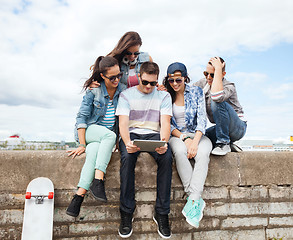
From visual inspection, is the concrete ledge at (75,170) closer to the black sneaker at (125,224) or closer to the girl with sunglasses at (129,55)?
the black sneaker at (125,224)

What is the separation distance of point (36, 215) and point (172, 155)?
1606 millimetres

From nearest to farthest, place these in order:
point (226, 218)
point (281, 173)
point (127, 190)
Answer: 1. point (127, 190)
2. point (226, 218)
3. point (281, 173)

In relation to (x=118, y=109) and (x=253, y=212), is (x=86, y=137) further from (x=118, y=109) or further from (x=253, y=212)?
(x=253, y=212)

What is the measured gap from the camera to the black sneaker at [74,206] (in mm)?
2883

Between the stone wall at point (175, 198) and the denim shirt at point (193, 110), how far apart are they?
488 mm

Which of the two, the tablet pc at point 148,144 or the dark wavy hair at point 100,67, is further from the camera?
the dark wavy hair at point 100,67

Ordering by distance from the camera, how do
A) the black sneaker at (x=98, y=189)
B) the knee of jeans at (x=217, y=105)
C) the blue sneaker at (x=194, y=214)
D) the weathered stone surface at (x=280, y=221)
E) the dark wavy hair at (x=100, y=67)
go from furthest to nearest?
the weathered stone surface at (x=280, y=221) → the knee of jeans at (x=217, y=105) → the dark wavy hair at (x=100, y=67) → the blue sneaker at (x=194, y=214) → the black sneaker at (x=98, y=189)

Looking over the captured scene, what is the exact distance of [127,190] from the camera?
2.94 metres

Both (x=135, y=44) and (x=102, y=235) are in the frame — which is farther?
(x=135, y=44)

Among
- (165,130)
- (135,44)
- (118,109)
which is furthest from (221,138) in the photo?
(135,44)

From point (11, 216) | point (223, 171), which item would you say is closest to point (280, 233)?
point (223, 171)

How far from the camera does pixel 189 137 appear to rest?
336cm

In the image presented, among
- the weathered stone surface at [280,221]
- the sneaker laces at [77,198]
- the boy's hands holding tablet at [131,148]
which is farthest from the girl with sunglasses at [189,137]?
the weathered stone surface at [280,221]

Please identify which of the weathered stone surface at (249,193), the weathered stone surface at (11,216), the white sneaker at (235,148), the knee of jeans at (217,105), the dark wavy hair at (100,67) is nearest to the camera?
the weathered stone surface at (11,216)
